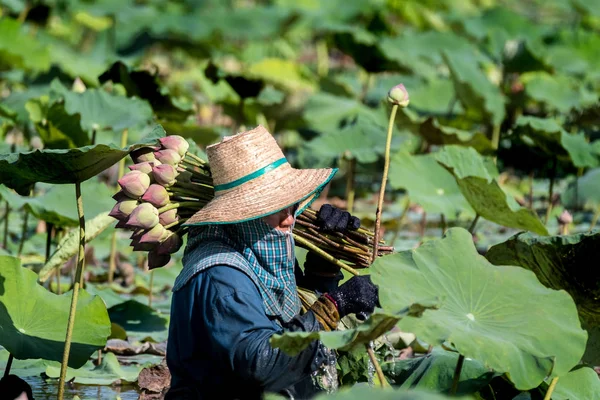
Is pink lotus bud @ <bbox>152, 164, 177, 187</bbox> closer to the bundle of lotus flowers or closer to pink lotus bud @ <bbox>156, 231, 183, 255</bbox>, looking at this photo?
the bundle of lotus flowers

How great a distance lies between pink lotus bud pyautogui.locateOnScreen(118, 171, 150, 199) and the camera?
260 centimetres

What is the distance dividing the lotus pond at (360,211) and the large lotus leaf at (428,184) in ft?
0.04

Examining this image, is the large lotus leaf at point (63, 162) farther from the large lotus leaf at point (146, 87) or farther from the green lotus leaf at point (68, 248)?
the large lotus leaf at point (146, 87)

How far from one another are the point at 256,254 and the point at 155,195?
10.7 inches

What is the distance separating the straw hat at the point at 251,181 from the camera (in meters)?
2.52

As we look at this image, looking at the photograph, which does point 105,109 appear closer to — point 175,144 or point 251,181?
point 175,144

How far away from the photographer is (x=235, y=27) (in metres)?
11.0

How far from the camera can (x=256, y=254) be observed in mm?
2594

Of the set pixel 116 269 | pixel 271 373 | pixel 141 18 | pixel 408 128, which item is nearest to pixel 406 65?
pixel 408 128

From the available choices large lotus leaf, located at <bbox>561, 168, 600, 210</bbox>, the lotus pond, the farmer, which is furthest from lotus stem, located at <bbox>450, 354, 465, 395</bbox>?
large lotus leaf, located at <bbox>561, 168, 600, 210</bbox>

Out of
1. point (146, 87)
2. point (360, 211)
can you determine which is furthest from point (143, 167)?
point (360, 211)

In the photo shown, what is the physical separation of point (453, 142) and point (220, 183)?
2.83m

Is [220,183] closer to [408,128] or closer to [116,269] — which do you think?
[116,269]

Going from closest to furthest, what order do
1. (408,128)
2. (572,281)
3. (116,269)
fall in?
1. (572,281)
2. (116,269)
3. (408,128)
